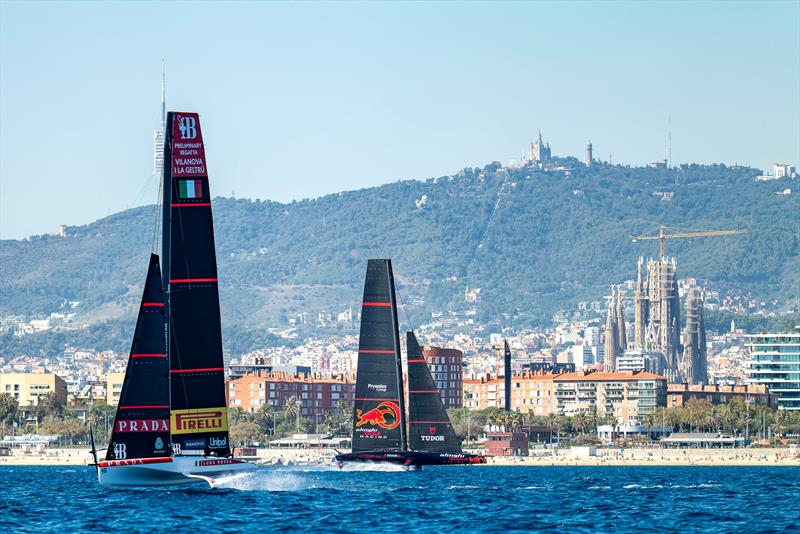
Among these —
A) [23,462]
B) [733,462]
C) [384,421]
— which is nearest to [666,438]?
[733,462]

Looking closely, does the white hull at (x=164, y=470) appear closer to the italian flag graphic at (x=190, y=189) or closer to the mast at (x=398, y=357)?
the italian flag graphic at (x=190, y=189)

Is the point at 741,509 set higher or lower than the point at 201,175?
lower

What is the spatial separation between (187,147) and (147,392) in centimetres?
783

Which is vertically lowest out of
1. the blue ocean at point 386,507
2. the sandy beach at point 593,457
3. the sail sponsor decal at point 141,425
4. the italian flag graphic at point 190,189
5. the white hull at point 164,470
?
the sandy beach at point 593,457

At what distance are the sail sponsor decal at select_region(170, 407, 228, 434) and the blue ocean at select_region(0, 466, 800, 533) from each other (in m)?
2.07

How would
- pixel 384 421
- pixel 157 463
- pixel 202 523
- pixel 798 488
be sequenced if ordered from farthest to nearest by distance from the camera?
pixel 384 421 < pixel 798 488 < pixel 157 463 < pixel 202 523

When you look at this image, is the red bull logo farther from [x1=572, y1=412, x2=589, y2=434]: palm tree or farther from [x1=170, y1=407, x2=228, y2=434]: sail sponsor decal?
[x1=572, y1=412, x2=589, y2=434]: palm tree

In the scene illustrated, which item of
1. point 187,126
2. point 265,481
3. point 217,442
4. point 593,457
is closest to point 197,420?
point 217,442

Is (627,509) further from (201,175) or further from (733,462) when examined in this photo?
(733,462)

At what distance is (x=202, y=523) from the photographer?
46312 millimetres

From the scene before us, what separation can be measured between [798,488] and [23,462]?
9102 cm

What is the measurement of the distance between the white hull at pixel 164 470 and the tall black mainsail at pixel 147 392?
0.28m

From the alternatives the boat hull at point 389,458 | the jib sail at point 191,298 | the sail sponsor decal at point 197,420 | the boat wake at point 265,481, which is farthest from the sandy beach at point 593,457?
the jib sail at point 191,298

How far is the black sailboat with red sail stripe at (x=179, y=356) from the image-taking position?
5434cm
